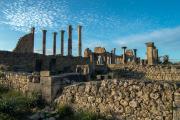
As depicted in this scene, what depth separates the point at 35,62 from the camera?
2992 centimetres

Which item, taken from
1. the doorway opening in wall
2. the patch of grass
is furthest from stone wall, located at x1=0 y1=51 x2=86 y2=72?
the patch of grass

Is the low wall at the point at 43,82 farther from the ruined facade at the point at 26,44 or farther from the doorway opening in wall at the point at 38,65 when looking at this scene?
the ruined facade at the point at 26,44

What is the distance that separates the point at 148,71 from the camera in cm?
2794

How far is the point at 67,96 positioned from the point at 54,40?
29113mm

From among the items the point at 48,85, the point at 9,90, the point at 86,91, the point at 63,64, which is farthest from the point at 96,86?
the point at 63,64

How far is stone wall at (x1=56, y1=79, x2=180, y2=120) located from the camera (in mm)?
8492

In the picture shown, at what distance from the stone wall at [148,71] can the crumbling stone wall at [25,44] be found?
10974 millimetres

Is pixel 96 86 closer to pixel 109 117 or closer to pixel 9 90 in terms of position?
pixel 109 117

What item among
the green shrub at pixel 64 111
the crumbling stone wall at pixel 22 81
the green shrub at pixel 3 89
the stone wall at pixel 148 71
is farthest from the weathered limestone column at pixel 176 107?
the stone wall at pixel 148 71

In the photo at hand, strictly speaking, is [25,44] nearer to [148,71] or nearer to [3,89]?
[148,71]

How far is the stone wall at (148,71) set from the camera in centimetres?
2551

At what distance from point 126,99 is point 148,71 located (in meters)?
19.2

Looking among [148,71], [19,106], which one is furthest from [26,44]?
[19,106]

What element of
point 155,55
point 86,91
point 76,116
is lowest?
point 76,116
